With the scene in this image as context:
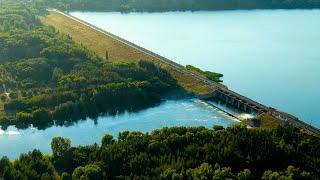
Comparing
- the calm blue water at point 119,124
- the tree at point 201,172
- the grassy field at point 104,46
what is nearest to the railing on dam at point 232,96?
the grassy field at point 104,46

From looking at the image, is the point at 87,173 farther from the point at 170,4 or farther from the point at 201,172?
the point at 170,4

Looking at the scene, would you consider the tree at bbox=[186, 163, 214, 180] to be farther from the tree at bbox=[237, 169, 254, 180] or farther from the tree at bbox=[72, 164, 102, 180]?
the tree at bbox=[72, 164, 102, 180]

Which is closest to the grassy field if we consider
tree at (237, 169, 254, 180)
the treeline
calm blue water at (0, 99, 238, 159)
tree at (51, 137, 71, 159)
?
calm blue water at (0, 99, 238, 159)

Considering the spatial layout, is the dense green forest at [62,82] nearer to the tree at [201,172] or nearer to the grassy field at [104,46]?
the grassy field at [104,46]

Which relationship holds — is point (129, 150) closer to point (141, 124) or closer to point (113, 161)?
point (113, 161)

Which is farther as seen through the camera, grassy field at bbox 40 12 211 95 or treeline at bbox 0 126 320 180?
grassy field at bbox 40 12 211 95

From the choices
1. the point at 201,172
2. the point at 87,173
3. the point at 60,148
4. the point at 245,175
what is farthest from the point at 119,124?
the point at 245,175
